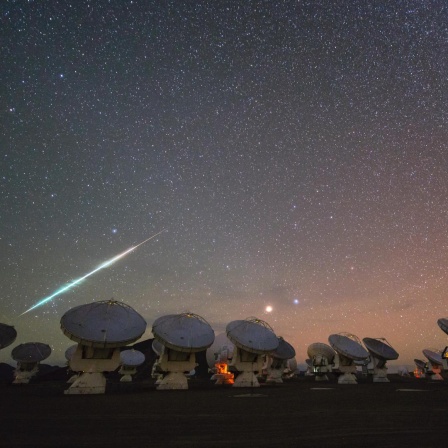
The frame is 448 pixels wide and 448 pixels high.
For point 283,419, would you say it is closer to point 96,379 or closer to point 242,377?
point 96,379

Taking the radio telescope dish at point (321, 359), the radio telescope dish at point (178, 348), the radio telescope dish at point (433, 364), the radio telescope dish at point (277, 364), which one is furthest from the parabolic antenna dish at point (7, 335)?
the radio telescope dish at point (433, 364)

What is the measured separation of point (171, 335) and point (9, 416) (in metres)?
16.4

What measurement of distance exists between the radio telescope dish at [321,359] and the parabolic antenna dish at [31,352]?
1360 inches

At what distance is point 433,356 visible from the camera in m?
63.3

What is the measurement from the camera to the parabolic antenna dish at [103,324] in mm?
22391

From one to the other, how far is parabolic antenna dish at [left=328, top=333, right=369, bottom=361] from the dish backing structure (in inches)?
911

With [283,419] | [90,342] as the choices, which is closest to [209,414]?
[283,419]

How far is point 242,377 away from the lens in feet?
107

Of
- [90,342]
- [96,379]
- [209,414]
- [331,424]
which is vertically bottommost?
[331,424]

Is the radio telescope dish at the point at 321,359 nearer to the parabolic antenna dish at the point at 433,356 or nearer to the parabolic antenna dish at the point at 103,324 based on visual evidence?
the parabolic antenna dish at the point at 433,356

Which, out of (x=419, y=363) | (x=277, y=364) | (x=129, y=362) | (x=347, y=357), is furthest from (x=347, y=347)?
(x=419, y=363)

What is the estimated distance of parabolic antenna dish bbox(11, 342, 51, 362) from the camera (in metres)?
47.1

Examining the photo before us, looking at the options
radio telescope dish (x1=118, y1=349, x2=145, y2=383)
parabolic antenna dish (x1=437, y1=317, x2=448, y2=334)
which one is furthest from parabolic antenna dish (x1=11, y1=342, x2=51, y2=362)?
parabolic antenna dish (x1=437, y1=317, x2=448, y2=334)

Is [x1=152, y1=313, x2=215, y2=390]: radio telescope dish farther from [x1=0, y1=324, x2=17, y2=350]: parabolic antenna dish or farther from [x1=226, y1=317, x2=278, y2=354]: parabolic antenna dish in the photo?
[x1=0, y1=324, x2=17, y2=350]: parabolic antenna dish
